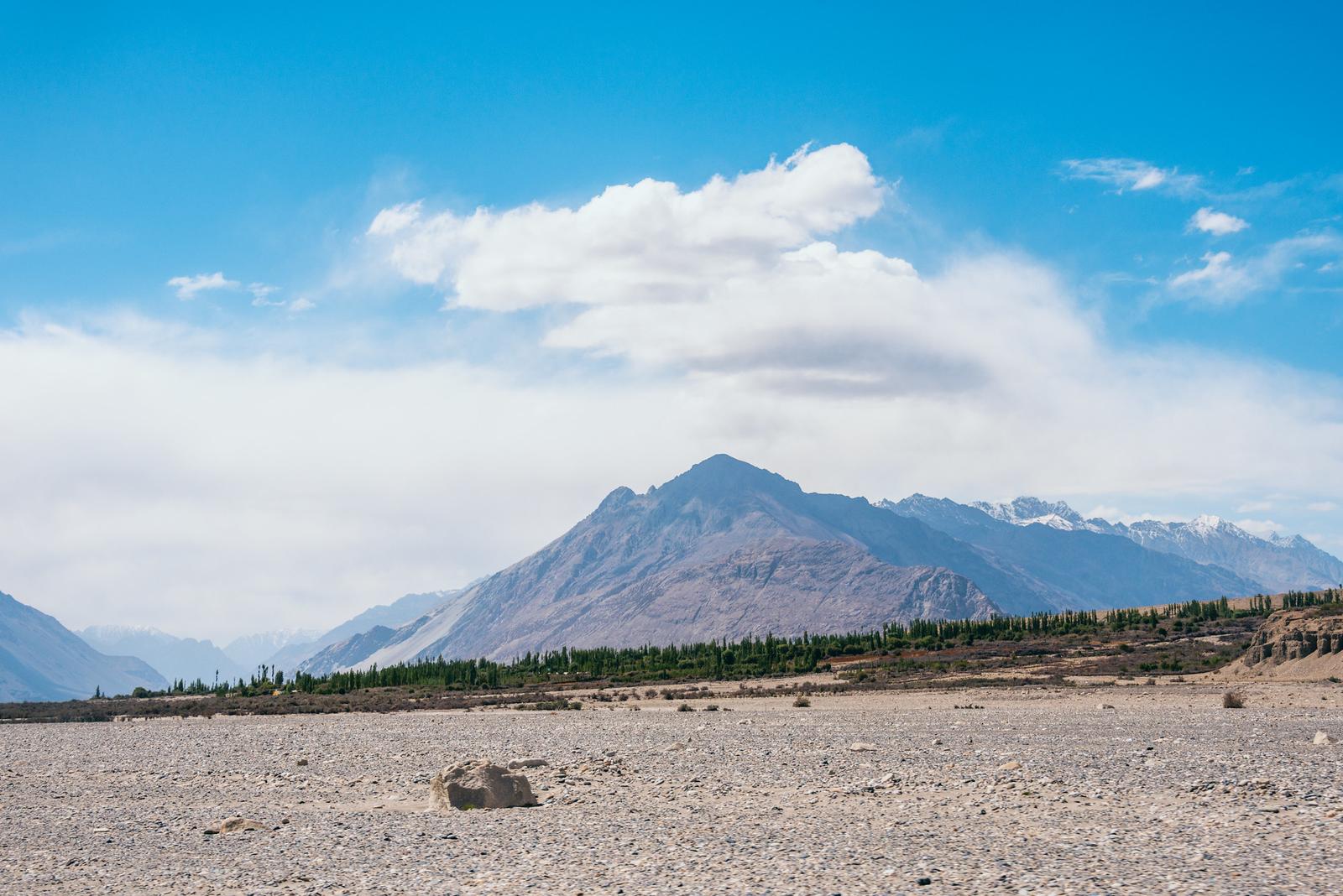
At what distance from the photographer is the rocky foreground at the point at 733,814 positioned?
14797mm

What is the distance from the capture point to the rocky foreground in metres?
14.8

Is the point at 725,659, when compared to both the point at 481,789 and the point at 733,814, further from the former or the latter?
the point at 733,814

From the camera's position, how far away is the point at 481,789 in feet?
75.0

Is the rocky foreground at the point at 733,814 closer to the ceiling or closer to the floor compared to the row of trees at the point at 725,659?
closer to the ceiling

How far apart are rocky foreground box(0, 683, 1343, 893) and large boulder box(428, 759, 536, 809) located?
0.49m

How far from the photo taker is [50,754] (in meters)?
40.5

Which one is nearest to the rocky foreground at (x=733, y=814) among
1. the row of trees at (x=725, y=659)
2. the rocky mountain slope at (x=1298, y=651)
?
the rocky mountain slope at (x=1298, y=651)

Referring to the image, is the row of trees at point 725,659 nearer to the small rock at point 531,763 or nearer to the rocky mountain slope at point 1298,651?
the rocky mountain slope at point 1298,651

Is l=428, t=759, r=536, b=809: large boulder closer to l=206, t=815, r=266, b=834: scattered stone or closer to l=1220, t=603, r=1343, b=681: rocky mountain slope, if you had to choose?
l=206, t=815, r=266, b=834: scattered stone

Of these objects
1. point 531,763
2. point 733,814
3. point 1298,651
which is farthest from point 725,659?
point 733,814

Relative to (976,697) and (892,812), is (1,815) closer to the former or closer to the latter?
(892,812)

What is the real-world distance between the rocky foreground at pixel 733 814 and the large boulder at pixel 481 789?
493 mm

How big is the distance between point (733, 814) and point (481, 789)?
5829 millimetres

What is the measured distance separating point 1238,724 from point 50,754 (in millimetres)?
43495
